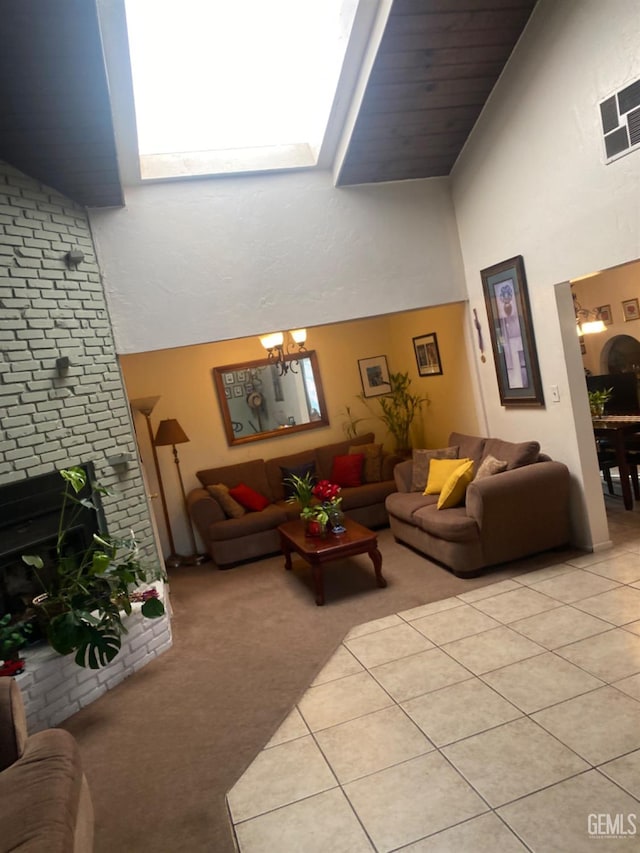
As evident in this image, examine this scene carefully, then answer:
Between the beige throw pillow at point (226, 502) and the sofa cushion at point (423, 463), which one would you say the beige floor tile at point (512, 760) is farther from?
the beige throw pillow at point (226, 502)

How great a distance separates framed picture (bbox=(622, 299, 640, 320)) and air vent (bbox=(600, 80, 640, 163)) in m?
3.44

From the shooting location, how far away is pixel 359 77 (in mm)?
4004

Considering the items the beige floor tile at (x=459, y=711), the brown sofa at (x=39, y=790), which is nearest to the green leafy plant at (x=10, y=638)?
the brown sofa at (x=39, y=790)

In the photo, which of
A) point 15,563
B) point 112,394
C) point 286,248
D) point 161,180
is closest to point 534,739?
point 15,563

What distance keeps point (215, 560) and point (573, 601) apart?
3.33m

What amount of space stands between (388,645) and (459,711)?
82 cm

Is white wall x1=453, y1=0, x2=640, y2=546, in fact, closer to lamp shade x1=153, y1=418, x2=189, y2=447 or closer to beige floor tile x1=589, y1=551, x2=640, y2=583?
beige floor tile x1=589, y1=551, x2=640, y2=583

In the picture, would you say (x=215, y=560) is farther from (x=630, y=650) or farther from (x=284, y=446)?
(x=630, y=650)

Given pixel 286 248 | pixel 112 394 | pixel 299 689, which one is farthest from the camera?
pixel 286 248

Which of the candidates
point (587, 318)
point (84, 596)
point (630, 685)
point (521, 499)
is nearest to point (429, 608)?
point (521, 499)

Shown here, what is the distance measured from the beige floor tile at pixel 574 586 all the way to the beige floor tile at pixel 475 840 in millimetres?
1854

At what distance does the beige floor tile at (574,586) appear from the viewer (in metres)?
3.71

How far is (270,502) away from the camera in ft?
20.9

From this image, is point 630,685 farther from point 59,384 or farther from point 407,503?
point 59,384
